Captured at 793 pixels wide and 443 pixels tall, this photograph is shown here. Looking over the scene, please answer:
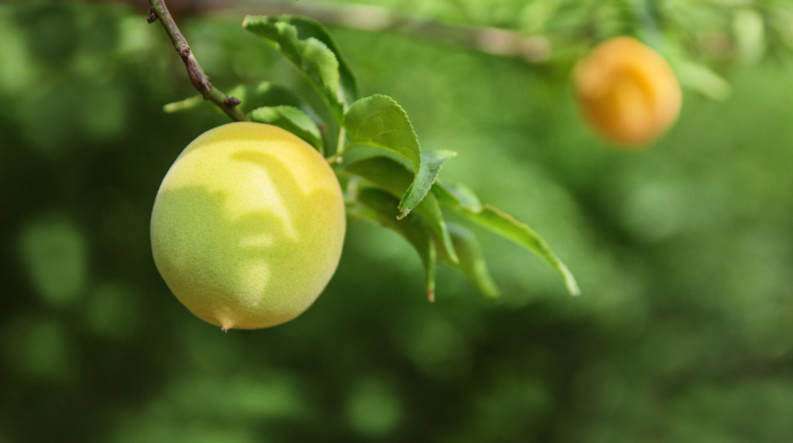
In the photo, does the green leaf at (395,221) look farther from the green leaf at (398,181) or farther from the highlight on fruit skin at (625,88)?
the highlight on fruit skin at (625,88)

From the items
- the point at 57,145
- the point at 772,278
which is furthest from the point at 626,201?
the point at 57,145

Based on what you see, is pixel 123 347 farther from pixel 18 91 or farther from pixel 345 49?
pixel 345 49

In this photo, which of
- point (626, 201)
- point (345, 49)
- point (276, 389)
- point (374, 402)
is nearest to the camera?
point (345, 49)

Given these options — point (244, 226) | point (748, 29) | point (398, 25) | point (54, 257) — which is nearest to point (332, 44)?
point (244, 226)

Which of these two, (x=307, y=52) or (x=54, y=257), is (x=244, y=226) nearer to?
(x=307, y=52)

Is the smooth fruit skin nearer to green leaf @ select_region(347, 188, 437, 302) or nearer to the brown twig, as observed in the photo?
green leaf @ select_region(347, 188, 437, 302)

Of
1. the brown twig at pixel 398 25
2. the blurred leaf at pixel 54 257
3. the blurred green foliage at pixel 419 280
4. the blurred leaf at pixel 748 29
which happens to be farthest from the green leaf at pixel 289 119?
the blurred leaf at pixel 54 257
